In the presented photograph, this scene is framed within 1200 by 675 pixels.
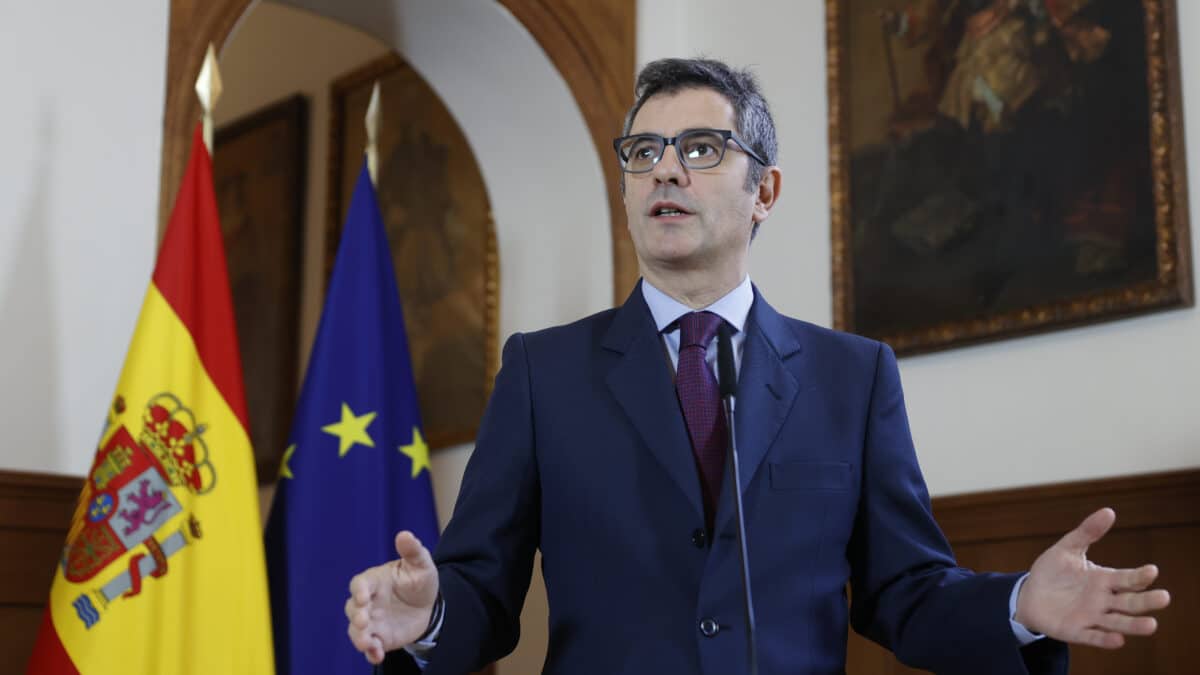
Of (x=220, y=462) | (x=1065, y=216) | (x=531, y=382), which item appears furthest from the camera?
(x=1065, y=216)

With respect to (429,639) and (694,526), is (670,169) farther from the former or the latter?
(429,639)

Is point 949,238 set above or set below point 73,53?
below

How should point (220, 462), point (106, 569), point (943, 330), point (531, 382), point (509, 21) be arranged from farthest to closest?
point (509, 21) → point (943, 330) → point (220, 462) → point (106, 569) → point (531, 382)

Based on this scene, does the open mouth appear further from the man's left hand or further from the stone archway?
the stone archway

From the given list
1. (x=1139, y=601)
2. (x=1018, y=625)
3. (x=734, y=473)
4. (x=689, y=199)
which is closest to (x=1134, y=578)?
(x=1139, y=601)

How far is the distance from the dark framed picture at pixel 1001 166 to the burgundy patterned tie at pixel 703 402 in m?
2.07

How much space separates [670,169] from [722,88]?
7.3 inches

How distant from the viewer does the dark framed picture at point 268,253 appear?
674 cm

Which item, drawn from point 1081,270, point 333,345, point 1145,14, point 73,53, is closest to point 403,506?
Answer: point 333,345

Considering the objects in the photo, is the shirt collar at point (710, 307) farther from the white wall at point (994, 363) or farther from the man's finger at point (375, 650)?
the white wall at point (994, 363)

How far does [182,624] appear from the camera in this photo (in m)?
3.56

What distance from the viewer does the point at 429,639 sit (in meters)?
1.90

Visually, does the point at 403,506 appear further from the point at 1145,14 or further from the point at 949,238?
the point at 1145,14

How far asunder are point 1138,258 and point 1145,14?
2.26 ft
